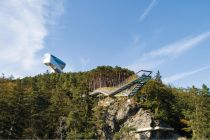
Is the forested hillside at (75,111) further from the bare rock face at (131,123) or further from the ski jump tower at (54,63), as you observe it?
the ski jump tower at (54,63)

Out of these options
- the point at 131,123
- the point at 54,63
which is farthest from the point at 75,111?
the point at 54,63

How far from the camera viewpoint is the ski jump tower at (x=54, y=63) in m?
71.2

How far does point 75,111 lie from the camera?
39.2 metres

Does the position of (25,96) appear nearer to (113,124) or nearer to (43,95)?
(43,95)

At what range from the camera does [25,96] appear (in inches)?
1586

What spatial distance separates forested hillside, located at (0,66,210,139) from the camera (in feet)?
126

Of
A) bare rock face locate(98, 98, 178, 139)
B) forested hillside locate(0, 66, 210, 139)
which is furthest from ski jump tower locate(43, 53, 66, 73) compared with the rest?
bare rock face locate(98, 98, 178, 139)

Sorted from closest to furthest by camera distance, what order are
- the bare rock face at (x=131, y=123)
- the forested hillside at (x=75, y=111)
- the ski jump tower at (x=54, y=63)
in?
the forested hillside at (x=75, y=111) < the bare rock face at (x=131, y=123) < the ski jump tower at (x=54, y=63)

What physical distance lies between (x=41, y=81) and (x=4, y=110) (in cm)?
1359

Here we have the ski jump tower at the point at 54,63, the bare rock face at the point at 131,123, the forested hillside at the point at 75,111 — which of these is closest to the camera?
the forested hillside at the point at 75,111

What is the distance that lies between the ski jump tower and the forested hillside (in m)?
25.9

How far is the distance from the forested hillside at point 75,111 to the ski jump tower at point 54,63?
25944 mm

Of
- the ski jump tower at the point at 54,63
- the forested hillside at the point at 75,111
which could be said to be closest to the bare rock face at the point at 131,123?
the forested hillside at the point at 75,111

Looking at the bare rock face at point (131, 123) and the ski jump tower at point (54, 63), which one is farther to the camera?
the ski jump tower at point (54, 63)
